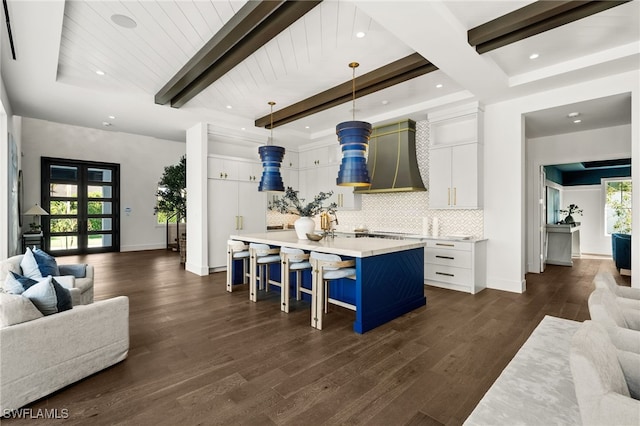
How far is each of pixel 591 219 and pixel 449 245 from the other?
7.46m

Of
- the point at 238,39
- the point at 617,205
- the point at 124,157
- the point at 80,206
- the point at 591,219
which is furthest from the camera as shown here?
the point at 591,219

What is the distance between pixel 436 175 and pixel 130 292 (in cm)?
532

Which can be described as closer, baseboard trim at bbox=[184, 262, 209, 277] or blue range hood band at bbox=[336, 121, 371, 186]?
blue range hood band at bbox=[336, 121, 371, 186]

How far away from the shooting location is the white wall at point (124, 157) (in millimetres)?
7961

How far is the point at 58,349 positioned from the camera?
2.18 meters

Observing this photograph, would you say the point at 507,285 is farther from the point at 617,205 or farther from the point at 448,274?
the point at 617,205

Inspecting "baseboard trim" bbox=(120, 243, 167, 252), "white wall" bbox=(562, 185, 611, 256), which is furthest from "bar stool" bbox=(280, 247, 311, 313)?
"white wall" bbox=(562, 185, 611, 256)

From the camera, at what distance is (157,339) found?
3.11 metres

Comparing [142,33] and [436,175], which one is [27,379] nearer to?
[142,33]

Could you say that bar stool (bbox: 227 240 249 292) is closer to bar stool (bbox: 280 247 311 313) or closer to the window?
bar stool (bbox: 280 247 311 313)

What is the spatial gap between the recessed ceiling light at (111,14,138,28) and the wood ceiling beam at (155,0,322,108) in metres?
0.70

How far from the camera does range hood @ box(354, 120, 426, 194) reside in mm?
5871

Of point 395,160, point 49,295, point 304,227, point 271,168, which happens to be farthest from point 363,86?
point 49,295

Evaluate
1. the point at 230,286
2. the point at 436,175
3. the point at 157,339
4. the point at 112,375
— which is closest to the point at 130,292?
the point at 230,286
